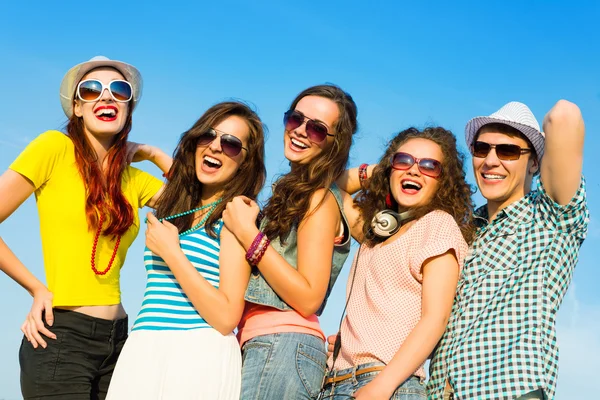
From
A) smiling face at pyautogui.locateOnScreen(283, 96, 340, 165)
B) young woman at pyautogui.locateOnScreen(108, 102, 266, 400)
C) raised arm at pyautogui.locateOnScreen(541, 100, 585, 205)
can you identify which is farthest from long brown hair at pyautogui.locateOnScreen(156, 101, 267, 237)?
raised arm at pyautogui.locateOnScreen(541, 100, 585, 205)

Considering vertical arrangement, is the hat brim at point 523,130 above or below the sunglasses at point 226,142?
above

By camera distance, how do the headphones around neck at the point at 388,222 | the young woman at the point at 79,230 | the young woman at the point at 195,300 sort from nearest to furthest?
the young woman at the point at 195,300
the headphones around neck at the point at 388,222
the young woman at the point at 79,230

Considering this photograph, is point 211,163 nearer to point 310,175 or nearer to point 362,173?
point 310,175

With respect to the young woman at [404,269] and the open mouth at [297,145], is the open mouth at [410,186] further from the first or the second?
the open mouth at [297,145]

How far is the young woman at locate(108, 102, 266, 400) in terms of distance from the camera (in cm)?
474

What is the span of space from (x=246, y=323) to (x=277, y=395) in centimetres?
70

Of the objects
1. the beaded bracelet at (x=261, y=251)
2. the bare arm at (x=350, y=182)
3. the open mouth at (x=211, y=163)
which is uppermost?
the bare arm at (x=350, y=182)

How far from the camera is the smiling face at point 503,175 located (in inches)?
207

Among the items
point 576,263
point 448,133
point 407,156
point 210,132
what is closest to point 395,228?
point 407,156

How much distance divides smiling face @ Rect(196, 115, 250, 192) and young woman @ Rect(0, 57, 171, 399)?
879 millimetres

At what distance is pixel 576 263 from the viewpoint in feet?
16.8

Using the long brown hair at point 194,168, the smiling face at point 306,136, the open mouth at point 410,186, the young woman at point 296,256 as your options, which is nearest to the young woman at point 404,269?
the open mouth at point 410,186

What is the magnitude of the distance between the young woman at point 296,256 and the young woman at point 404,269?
0.27 meters

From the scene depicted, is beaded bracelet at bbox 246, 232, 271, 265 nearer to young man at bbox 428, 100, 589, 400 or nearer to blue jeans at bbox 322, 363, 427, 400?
blue jeans at bbox 322, 363, 427, 400
